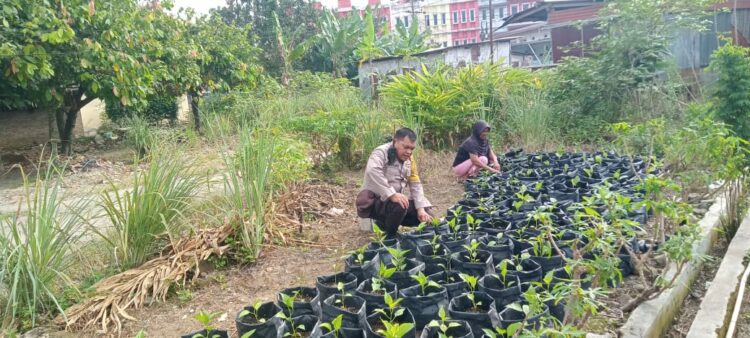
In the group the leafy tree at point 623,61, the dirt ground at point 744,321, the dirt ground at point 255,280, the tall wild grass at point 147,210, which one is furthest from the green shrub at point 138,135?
the dirt ground at point 744,321

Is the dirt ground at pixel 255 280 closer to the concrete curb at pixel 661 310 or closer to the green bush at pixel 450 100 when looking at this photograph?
the concrete curb at pixel 661 310

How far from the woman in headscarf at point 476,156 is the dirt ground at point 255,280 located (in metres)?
0.86

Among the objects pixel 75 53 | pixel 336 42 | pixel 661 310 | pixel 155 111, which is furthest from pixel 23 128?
pixel 661 310

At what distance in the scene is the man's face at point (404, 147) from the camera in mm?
4094

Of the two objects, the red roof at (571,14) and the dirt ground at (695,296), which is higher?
the red roof at (571,14)

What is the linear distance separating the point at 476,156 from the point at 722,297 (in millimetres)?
3066

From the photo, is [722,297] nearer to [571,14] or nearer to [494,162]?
[494,162]

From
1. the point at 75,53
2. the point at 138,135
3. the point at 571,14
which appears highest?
the point at 571,14

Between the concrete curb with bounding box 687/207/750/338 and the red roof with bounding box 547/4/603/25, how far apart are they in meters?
14.9

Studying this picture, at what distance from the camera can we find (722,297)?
2965 millimetres

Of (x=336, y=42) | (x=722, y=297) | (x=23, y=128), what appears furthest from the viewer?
(x=336, y=42)

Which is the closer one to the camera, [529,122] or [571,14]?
[529,122]

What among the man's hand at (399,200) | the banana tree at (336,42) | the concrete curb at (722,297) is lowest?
the concrete curb at (722,297)

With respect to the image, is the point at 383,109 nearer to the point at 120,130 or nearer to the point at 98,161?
the point at 98,161
